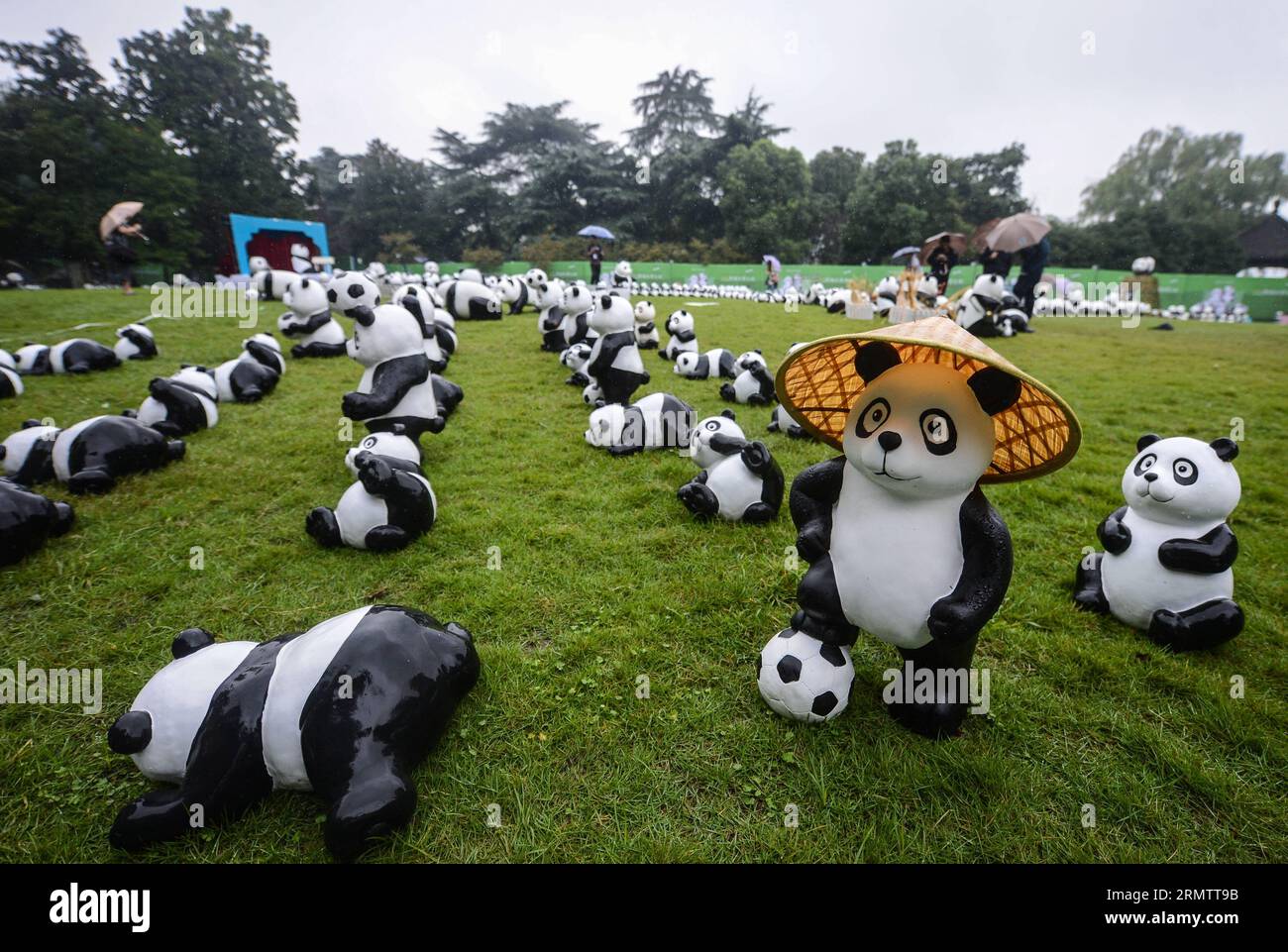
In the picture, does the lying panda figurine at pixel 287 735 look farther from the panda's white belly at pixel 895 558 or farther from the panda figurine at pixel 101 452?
the panda figurine at pixel 101 452

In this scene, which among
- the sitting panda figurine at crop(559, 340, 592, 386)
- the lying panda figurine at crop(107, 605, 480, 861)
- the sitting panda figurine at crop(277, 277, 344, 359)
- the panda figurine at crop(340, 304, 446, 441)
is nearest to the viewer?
the lying panda figurine at crop(107, 605, 480, 861)

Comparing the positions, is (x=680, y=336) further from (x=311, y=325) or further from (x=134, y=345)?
(x=134, y=345)

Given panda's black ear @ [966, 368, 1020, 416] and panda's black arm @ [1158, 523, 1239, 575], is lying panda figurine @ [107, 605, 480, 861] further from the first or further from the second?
panda's black arm @ [1158, 523, 1239, 575]

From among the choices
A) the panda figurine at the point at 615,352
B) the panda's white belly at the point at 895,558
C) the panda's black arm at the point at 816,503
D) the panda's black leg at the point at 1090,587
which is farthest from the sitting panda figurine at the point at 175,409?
the panda's black leg at the point at 1090,587

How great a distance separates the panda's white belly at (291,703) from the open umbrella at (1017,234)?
15767mm

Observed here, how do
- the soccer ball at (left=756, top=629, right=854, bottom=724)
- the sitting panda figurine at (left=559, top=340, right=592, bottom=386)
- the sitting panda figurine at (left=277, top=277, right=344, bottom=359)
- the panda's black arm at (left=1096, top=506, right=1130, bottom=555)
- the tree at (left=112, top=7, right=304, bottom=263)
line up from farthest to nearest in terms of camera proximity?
the tree at (left=112, top=7, right=304, bottom=263)
the sitting panda figurine at (left=277, top=277, right=344, bottom=359)
the sitting panda figurine at (left=559, top=340, right=592, bottom=386)
the panda's black arm at (left=1096, top=506, right=1130, bottom=555)
the soccer ball at (left=756, top=629, right=854, bottom=724)

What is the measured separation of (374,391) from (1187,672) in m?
5.62

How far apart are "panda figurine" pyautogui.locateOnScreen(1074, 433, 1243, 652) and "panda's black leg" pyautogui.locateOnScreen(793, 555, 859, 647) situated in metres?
1.81

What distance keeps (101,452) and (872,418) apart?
566 centimetres

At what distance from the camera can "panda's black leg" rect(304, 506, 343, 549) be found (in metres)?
3.80

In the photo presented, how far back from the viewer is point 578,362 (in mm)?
8531

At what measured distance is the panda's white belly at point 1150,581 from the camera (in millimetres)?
2951

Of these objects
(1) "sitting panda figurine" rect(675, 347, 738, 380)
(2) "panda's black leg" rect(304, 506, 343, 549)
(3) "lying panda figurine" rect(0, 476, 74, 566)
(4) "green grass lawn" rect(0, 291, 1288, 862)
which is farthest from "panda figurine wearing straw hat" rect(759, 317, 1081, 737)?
(1) "sitting panda figurine" rect(675, 347, 738, 380)
